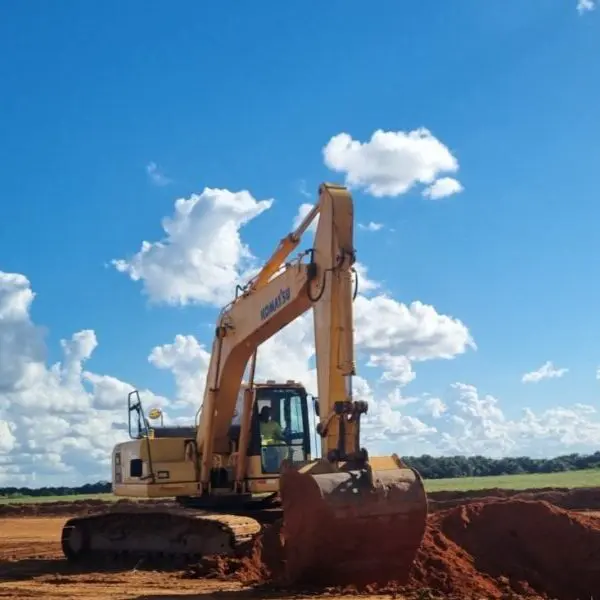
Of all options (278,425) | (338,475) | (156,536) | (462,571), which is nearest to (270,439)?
(278,425)

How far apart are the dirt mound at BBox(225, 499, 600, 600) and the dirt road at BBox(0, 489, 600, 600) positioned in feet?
0.05

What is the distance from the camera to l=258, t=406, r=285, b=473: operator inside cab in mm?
16562

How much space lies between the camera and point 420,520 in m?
11.0

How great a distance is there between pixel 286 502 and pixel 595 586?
6.28 m

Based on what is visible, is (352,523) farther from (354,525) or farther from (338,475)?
(338,475)

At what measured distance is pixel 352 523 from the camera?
35.2 feet

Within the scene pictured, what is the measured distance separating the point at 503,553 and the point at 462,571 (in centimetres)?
279

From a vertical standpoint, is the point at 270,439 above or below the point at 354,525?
above

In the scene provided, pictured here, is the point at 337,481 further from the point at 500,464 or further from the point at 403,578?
the point at 500,464

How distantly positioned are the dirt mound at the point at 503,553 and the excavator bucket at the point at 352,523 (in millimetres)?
779

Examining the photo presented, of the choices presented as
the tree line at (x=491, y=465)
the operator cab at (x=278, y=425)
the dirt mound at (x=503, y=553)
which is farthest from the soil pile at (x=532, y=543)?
the tree line at (x=491, y=465)

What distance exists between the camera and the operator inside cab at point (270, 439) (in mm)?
16562

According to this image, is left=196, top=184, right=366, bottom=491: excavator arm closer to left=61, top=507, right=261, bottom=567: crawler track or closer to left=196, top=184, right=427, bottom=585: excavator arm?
left=196, top=184, right=427, bottom=585: excavator arm

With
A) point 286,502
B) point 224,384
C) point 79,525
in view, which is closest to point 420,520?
point 286,502
